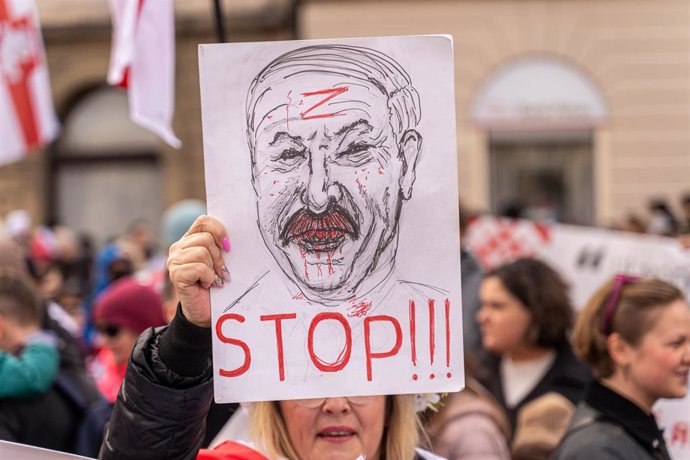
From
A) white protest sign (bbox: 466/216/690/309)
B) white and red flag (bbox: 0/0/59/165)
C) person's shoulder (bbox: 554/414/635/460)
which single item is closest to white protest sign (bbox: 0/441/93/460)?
person's shoulder (bbox: 554/414/635/460)

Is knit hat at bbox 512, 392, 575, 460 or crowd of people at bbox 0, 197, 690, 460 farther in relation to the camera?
knit hat at bbox 512, 392, 575, 460

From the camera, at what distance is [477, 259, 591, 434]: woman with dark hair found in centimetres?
472

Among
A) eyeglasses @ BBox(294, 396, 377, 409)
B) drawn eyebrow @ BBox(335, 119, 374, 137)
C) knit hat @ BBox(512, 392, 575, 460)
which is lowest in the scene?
knit hat @ BBox(512, 392, 575, 460)

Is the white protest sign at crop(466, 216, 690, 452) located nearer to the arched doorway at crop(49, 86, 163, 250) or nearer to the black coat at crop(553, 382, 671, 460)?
the black coat at crop(553, 382, 671, 460)

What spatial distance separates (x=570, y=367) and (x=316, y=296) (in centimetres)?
266

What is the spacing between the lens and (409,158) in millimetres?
2172

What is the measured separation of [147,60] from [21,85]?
160cm

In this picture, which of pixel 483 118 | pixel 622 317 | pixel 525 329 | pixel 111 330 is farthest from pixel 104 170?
pixel 622 317

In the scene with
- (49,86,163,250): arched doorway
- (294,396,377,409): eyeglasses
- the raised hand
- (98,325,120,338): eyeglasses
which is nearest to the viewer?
the raised hand

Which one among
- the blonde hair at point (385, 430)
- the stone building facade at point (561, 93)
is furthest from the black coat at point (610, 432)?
the stone building facade at point (561, 93)

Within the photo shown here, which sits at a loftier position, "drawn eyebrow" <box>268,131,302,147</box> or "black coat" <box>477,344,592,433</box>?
"drawn eyebrow" <box>268,131,302,147</box>

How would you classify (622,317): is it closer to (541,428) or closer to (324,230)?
(541,428)

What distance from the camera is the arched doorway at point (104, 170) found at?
829 inches

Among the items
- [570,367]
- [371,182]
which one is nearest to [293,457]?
[371,182]
